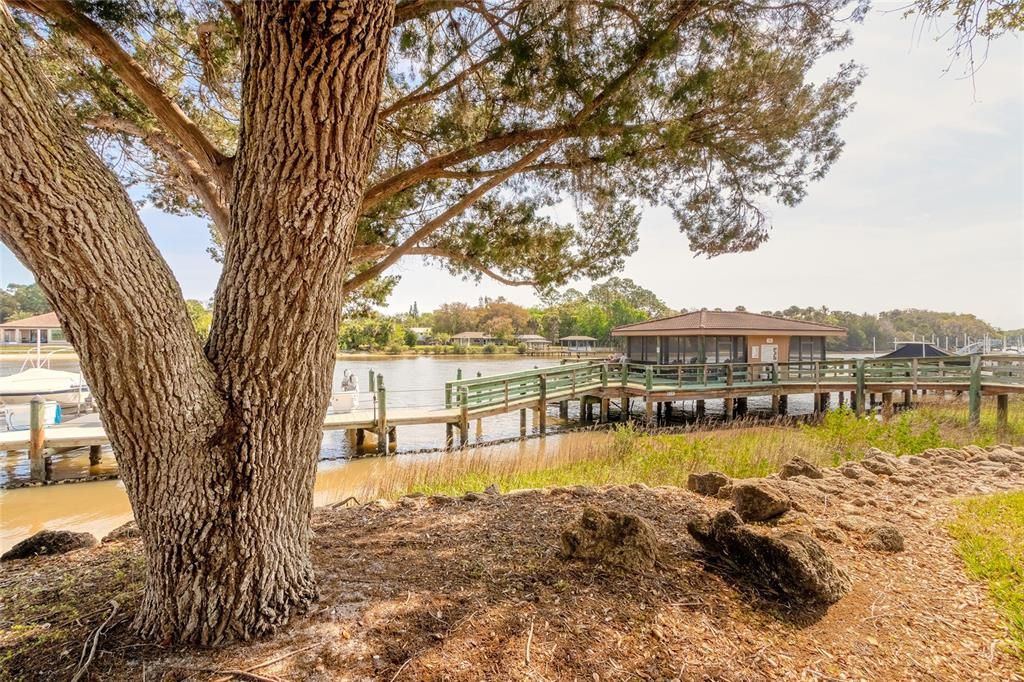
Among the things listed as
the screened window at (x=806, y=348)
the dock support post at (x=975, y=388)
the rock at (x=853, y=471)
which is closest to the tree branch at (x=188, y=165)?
the rock at (x=853, y=471)

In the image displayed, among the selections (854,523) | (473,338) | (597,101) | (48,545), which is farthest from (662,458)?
→ (473,338)

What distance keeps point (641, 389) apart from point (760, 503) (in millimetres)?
10311

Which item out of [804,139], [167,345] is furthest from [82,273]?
[804,139]

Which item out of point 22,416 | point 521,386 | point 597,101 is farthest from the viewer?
point 521,386

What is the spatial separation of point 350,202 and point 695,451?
Answer: 17.8ft

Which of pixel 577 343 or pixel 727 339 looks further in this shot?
pixel 577 343

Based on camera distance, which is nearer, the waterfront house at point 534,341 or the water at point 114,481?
the water at point 114,481

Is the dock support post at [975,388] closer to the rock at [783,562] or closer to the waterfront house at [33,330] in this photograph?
the rock at [783,562]

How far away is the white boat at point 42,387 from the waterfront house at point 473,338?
4044 centimetres

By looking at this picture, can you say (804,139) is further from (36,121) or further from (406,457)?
(406,457)

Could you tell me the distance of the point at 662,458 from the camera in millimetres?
5879

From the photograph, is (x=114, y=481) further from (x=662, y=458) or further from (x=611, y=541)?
(x=611, y=541)

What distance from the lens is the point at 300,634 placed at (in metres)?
1.72

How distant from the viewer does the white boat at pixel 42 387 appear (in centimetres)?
1022
